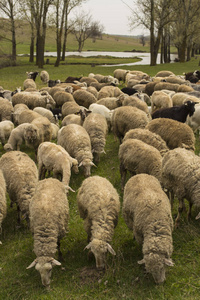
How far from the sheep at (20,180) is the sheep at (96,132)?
2699 mm

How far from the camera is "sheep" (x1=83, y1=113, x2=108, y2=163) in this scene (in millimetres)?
9084

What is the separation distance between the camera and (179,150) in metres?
6.32

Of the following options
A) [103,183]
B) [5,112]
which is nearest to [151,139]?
[103,183]

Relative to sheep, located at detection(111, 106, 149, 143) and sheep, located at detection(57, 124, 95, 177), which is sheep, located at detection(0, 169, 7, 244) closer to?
sheep, located at detection(57, 124, 95, 177)

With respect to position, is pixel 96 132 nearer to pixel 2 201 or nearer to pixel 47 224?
pixel 2 201

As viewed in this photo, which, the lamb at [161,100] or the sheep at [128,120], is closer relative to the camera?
the sheep at [128,120]

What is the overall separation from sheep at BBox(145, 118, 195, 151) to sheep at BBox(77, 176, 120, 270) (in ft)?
10.3

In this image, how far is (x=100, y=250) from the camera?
4.61m

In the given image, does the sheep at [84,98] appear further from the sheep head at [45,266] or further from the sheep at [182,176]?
the sheep head at [45,266]

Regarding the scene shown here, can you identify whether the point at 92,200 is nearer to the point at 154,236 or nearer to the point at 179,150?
the point at 154,236

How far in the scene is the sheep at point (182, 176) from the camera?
18.4 ft

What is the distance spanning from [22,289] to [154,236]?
2.27 meters

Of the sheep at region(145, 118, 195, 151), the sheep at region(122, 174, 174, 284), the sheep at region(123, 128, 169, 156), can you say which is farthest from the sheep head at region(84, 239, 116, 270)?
the sheep at region(145, 118, 195, 151)

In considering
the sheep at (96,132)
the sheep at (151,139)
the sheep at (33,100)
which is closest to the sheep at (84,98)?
the sheep at (33,100)
